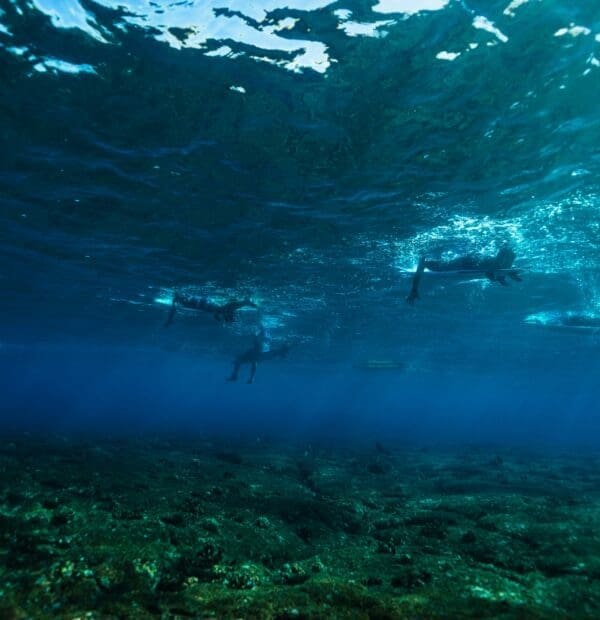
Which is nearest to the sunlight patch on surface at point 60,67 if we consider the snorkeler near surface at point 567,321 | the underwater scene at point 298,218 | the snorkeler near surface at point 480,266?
the underwater scene at point 298,218

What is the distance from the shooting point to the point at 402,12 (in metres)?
8.29

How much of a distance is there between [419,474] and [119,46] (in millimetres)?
20852

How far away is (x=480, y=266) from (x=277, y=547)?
38.1ft

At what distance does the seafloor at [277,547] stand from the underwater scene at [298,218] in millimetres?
63

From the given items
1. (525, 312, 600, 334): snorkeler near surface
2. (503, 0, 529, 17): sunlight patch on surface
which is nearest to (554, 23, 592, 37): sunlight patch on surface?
(503, 0, 529, 17): sunlight patch on surface

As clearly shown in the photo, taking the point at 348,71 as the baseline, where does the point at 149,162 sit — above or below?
below

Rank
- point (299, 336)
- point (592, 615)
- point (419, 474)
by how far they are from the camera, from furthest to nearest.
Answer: point (299, 336) < point (419, 474) < point (592, 615)

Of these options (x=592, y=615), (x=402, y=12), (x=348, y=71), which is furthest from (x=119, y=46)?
(x=592, y=615)

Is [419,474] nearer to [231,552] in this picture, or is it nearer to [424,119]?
[231,552]

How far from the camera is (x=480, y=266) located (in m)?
15.2

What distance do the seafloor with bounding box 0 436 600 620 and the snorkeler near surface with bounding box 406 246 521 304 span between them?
6.57 meters

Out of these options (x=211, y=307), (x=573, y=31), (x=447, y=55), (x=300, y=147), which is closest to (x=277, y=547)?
(x=300, y=147)

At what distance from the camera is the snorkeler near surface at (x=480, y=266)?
43.3ft

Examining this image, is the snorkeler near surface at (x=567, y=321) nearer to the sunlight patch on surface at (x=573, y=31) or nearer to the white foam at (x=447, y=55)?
the sunlight patch on surface at (x=573, y=31)
